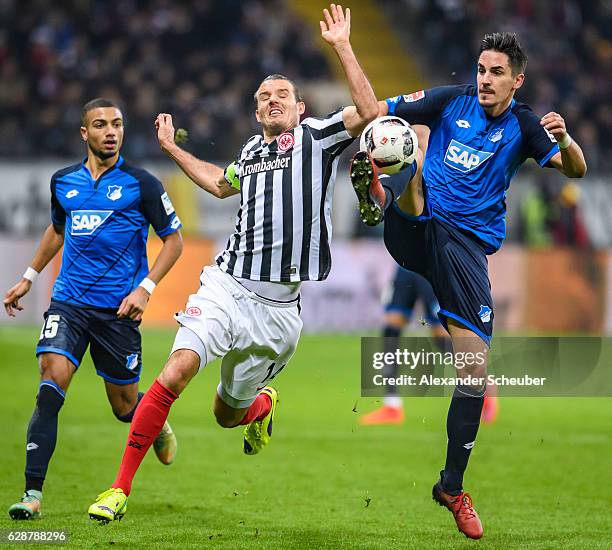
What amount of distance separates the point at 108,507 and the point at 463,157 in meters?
2.73

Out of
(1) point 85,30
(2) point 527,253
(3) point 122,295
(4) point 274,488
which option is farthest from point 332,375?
(1) point 85,30

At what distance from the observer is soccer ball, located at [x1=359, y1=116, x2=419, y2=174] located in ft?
19.5

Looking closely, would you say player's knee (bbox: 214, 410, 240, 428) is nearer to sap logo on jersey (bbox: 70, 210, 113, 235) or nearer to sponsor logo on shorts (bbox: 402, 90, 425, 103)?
sap logo on jersey (bbox: 70, 210, 113, 235)

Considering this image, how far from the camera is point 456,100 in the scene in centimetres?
641

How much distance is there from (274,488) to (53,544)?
238 centimetres

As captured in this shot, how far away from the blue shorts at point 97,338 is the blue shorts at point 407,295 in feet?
13.7

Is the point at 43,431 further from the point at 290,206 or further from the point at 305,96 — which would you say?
the point at 305,96

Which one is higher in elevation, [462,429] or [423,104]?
[423,104]

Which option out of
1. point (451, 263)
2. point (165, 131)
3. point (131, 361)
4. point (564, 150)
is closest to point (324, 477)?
point (131, 361)

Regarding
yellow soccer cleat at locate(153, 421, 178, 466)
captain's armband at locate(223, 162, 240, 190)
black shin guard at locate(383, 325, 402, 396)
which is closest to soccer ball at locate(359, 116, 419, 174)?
captain's armband at locate(223, 162, 240, 190)

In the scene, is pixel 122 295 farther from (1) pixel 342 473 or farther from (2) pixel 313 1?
(2) pixel 313 1

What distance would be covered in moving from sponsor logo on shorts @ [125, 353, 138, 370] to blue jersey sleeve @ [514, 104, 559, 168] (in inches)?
109

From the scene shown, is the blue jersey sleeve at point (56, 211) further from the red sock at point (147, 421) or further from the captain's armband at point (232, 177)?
the red sock at point (147, 421)

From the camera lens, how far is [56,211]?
280 inches
